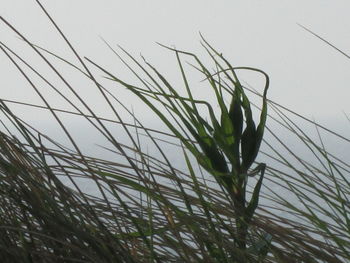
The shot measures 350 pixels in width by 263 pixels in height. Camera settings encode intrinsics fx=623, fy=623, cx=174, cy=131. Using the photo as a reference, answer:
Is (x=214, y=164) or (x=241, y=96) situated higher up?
(x=241, y=96)

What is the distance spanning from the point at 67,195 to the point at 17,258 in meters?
0.09

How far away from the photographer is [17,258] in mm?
703

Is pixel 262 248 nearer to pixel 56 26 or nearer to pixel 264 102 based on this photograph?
pixel 264 102

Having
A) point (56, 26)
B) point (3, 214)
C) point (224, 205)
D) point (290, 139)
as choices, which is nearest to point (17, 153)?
point (3, 214)

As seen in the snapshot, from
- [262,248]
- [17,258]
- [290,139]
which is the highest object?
[290,139]

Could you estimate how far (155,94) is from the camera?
0.85 meters

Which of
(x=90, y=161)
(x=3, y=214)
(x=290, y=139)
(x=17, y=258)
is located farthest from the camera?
(x=290, y=139)

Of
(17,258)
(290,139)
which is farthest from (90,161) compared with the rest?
(290,139)

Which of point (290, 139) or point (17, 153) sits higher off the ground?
point (290, 139)

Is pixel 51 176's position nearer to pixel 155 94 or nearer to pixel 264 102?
pixel 155 94

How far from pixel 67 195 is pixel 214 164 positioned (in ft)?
0.66

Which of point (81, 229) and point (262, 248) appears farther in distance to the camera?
point (262, 248)

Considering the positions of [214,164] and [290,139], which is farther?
[290,139]

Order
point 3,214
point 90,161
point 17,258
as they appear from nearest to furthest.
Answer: point 17,258 → point 3,214 → point 90,161
